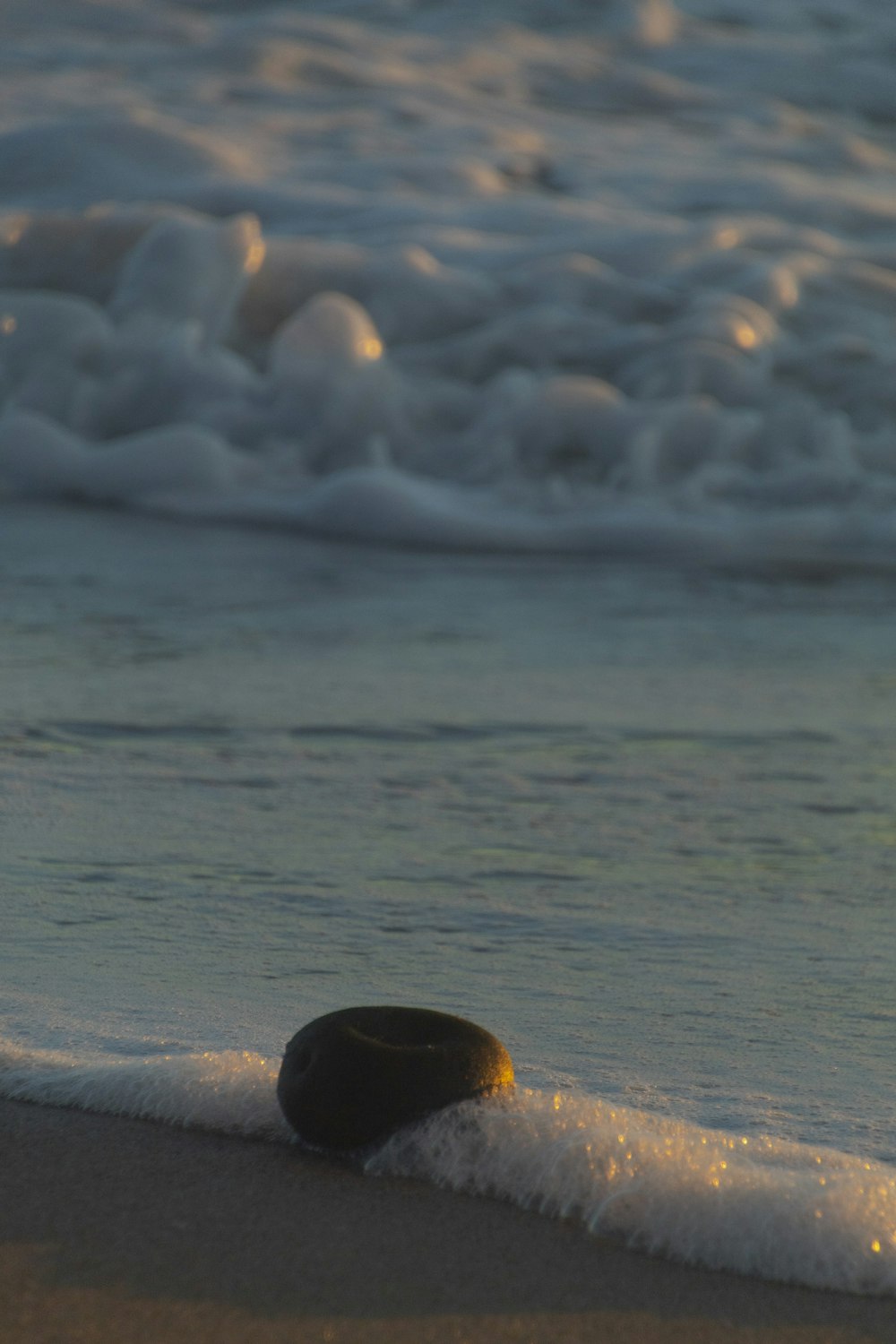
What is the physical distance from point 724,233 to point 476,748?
20.1 ft

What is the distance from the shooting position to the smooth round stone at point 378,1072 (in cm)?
150

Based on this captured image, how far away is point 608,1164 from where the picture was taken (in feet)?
4.76

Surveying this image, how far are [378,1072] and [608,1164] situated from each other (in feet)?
0.68

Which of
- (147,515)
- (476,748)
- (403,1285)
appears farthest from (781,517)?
(403,1285)

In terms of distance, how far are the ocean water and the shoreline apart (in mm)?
46

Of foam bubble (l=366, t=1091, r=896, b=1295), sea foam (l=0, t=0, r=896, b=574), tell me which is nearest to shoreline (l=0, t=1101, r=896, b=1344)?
foam bubble (l=366, t=1091, r=896, b=1295)

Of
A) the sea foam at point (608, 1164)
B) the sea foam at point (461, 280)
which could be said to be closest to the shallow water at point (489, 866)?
the sea foam at point (608, 1164)

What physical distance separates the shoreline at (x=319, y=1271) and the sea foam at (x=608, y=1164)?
0.03m

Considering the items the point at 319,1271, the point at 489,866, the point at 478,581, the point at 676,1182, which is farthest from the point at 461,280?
the point at 319,1271

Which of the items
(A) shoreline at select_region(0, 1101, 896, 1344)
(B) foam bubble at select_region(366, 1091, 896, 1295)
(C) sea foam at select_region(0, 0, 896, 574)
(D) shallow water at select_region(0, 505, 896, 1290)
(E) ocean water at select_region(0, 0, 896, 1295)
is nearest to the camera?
(A) shoreline at select_region(0, 1101, 896, 1344)

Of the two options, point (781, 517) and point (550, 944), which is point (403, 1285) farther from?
point (781, 517)

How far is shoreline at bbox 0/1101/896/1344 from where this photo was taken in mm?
1207

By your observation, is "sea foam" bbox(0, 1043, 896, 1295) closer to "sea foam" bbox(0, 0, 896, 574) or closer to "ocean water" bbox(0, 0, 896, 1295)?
"ocean water" bbox(0, 0, 896, 1295)

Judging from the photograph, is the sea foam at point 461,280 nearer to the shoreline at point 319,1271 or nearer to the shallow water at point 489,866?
the shallow water at point 489,866
